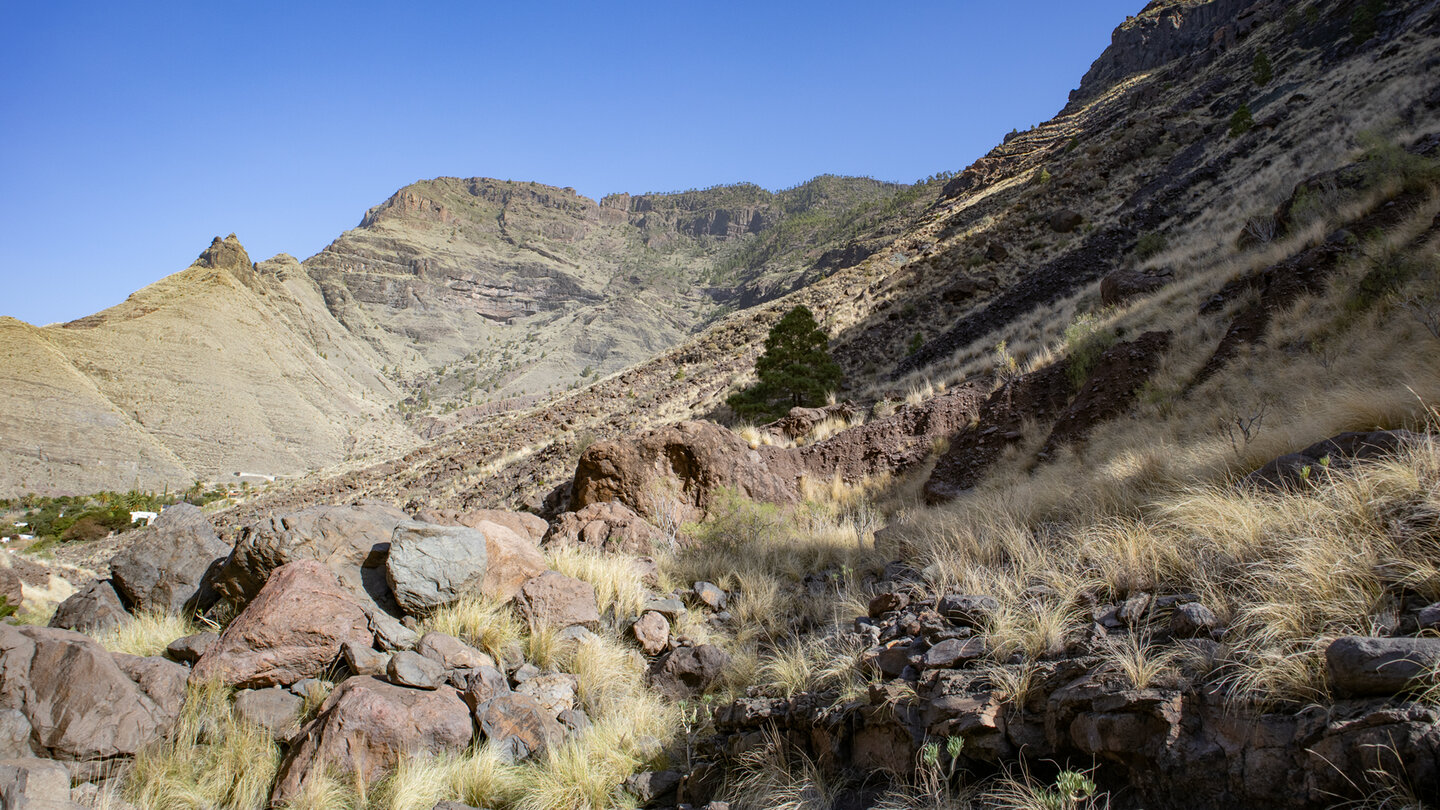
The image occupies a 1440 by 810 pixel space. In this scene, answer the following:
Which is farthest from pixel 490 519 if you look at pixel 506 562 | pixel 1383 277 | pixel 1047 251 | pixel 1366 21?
pixel 1366 21

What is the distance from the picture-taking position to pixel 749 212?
174 metres

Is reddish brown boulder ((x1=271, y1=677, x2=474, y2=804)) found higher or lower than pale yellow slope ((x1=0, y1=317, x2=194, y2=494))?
lower

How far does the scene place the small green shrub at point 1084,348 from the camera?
9.49 m

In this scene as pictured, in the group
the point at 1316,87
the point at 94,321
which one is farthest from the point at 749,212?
the point at 1316,87

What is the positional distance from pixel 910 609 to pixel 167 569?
6.45 m

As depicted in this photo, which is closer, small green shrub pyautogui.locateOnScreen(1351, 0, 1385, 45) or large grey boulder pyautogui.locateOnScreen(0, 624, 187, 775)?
large grey boulder pyautogui.locateOnScreen(0, 624, 187, 775)

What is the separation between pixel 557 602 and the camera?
5578 millimetres

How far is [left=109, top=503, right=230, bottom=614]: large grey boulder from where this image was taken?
5.47 m

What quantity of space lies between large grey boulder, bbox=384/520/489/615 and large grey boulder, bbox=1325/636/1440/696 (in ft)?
17.6

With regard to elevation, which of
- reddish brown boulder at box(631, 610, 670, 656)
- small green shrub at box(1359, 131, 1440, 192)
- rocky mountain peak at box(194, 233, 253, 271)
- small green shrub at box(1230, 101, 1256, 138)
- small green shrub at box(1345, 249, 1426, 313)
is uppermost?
rocky mountain peak at box(194, 233, 253, 271)

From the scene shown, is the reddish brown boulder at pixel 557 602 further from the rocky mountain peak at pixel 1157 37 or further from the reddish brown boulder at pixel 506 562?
the rocky mountain peak at pixel 1157 37

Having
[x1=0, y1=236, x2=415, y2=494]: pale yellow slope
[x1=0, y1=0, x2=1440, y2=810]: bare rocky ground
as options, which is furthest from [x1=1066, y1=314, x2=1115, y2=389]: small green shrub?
[x1=0, y1=236, x2=415, y2=494]: pale yellow slope

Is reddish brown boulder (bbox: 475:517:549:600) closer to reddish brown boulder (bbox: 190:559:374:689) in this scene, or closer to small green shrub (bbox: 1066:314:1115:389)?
reddish brown boulder (bbox: 190:559:374:689)

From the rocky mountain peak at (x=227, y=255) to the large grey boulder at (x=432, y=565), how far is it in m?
91.9
